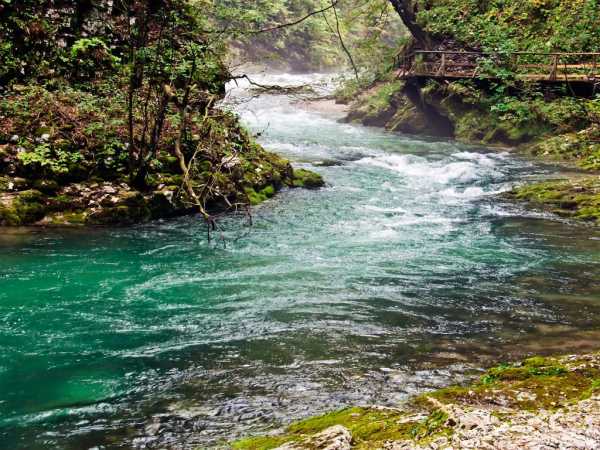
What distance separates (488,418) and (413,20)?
88.0 feet

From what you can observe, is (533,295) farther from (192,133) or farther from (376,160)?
(376,160)

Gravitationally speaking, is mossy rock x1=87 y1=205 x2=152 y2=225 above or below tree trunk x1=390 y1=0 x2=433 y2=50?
below

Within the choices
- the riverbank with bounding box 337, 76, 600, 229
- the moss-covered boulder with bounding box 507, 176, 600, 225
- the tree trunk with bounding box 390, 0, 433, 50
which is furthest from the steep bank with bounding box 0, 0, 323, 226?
the tree trunk with bounding box 390, 0, 433, 50

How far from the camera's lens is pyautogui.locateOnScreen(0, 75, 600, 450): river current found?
181 inches

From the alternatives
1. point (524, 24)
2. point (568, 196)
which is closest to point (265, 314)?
point (568, 196)

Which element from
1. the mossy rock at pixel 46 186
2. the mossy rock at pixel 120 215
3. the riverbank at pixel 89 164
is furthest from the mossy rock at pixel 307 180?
the mossy rock at pixel 46 186

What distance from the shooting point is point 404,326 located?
20.7 ft

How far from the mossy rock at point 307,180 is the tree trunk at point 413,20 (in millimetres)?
13725

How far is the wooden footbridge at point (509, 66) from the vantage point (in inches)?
548

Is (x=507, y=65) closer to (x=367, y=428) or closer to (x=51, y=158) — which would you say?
(x=51, y=158)

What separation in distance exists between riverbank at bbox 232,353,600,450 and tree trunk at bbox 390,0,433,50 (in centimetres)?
2403

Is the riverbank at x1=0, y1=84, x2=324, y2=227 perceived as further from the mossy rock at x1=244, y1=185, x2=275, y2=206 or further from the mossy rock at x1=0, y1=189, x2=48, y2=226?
the mossy rock at x1=244, y1=185, x2=275, y2=206

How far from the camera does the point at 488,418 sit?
3170 millimetres

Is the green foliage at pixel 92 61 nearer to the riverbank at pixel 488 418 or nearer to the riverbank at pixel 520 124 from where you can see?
the riverbank at pixel 520 124
